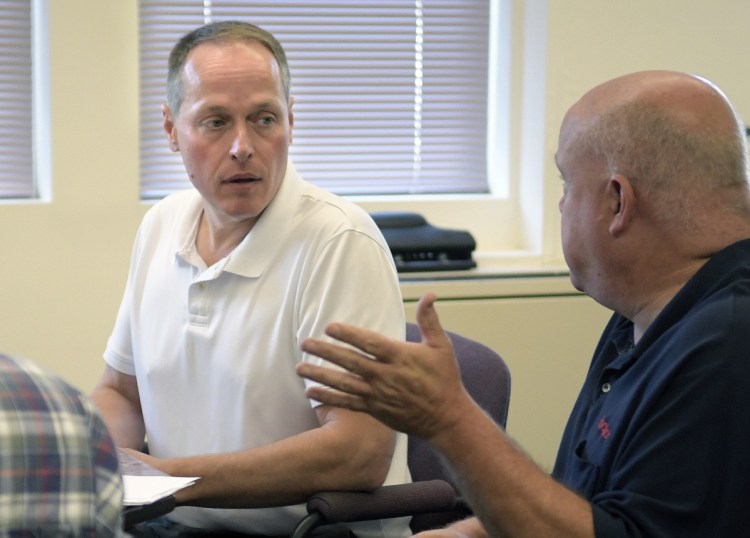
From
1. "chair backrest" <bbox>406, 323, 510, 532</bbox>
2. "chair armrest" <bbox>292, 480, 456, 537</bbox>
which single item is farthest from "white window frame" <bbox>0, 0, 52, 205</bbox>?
"chair armrest" <bbox>292, 480, 456, 537</bbox>

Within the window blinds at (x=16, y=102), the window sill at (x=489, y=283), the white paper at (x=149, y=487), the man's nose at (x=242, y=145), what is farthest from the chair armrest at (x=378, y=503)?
the window blinds at (x=16, y=102)

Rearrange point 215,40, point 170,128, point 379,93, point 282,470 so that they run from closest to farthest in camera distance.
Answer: point 282,470
point 215,40
point 170,128
point 379,93

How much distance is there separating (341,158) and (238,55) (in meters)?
1.53

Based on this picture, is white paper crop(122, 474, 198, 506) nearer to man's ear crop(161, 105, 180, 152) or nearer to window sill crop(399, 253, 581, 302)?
man's ear crop(161, 105, 180, 152)

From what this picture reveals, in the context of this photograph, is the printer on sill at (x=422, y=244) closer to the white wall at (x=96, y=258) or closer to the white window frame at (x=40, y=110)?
the white wall at (x=96, y=258)

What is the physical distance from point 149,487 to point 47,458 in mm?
758

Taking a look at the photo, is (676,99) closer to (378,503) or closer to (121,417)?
(378,503)

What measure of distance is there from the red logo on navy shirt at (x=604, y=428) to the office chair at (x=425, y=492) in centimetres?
27

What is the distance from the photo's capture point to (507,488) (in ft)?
4.42

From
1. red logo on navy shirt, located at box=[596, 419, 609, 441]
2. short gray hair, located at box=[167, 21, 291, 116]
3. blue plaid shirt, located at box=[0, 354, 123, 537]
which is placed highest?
short gray hair, located at box=[167, 21, 291, 116]

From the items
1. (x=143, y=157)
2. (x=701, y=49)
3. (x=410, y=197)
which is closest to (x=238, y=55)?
(x=143, y=157)

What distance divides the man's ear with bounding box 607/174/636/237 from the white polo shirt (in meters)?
0.56

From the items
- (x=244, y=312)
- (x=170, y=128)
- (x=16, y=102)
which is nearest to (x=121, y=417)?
(x=244, y=312)

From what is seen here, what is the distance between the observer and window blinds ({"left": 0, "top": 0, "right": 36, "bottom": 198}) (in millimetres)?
3205
